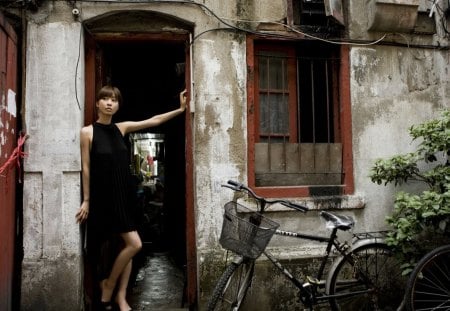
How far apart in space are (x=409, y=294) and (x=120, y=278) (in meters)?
3.07

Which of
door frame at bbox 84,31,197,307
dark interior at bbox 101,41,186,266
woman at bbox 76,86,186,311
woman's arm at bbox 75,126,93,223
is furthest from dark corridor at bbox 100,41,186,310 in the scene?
woman's arm at bbox 75,126,93,223

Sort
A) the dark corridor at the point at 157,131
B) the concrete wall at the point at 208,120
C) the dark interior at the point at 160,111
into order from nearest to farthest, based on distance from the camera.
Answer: the concrete wall at the point at 208,120 < the dark corridor at the point at 157,131 < the dark interior at the point at 160,111

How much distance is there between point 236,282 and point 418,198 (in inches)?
85.7

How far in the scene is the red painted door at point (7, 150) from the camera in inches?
183

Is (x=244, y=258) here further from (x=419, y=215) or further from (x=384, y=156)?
(x=384, y=156)

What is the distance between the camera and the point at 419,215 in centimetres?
493

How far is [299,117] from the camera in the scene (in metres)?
5.97

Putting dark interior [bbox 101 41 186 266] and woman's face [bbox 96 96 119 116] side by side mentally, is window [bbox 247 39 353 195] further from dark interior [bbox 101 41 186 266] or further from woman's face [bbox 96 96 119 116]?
dark interior [bbox 101 41 186 266]

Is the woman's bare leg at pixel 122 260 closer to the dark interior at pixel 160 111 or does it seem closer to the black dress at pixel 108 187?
the black dress at pixel 108 187

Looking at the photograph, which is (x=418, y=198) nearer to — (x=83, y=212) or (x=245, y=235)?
(x=245, y=235)

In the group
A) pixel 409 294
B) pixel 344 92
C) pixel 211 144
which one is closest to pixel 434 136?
pixel 344 92

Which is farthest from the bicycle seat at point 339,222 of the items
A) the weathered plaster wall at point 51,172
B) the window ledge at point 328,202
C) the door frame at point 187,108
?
the weathered plaster wall at point 51,172

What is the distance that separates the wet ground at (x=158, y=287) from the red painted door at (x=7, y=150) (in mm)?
1580

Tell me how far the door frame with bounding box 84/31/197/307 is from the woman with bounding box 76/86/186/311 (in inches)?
21.8
